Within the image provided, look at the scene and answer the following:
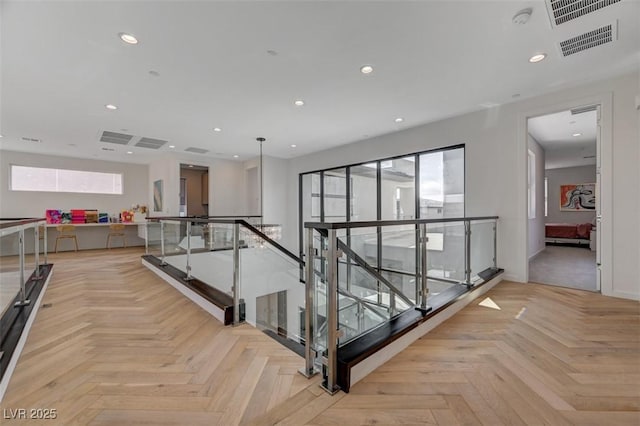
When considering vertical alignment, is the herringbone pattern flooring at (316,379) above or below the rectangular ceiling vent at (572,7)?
below

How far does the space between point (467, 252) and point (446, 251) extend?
415 mm

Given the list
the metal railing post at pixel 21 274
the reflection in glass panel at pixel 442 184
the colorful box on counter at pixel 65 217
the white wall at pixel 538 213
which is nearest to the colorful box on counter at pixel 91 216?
the colorful box on counter at pixel 65 217

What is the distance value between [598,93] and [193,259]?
6.15 meters

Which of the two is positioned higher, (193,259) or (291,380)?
(193,259)

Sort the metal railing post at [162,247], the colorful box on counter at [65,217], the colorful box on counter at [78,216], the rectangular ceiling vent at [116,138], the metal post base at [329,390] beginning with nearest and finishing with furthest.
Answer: the metal post base at [329,390], the metal railing post at [162,247], the rectangular ceiling vent at [116,138], the colorful box on counter at [65,217], the colorful box on counter at [78,216]

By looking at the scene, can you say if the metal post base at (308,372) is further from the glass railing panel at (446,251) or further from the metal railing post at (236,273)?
the glass railing panel at (446,251)

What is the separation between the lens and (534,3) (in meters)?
2.25

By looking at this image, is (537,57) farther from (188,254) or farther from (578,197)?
(578,197)

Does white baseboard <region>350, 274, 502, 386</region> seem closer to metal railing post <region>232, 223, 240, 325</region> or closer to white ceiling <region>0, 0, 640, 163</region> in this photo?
metal railing post <region>232, 223, 240, 325</region>

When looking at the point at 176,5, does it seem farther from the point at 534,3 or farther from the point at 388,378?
the point at 388,378

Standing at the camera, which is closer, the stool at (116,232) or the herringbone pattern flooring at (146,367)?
the herringbone pattern flooring at (146,367)

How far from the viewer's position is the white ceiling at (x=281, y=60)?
2.33 metres

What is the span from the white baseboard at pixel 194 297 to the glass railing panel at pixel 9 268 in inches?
63.7

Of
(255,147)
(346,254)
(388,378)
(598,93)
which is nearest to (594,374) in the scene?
(388,378)
